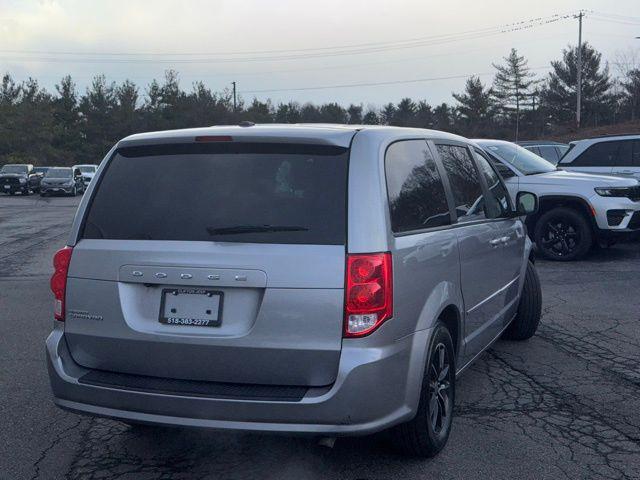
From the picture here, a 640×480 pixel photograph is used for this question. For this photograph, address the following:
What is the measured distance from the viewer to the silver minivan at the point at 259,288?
3611 millimetres

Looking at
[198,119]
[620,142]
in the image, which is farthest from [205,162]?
[198,119]

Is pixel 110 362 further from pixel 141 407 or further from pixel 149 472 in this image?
pixel 149 472

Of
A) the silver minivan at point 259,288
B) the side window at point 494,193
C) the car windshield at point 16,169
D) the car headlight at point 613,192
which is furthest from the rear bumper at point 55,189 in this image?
the silver minivan at point 259,288

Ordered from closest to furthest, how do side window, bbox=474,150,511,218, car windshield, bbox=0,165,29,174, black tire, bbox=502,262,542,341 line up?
side window, bbox=474,150,511,218 < black tire, bbox=502,262,542,341 < car windshield, bbox=0,165,29,174

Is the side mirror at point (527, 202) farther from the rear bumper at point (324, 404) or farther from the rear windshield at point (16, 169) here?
the rear windshield at point (16, 169)

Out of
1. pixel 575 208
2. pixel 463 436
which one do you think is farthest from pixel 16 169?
pixel 463 436

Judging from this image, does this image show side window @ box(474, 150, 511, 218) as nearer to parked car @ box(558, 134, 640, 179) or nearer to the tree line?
parked car @ box(558, 134, 640, 179)

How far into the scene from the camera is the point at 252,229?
377 cm

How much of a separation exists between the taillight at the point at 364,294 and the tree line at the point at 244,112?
61023 mm

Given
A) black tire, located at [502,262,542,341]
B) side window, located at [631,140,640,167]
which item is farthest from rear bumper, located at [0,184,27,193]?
black tire, located at [502,262,542,341]

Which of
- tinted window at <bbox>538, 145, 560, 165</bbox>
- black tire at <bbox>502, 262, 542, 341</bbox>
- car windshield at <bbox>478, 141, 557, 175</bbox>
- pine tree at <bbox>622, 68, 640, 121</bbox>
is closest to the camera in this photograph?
black tire at <bbox>502, 262, 542, 341</bbox>

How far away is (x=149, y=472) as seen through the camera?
13.8 feet

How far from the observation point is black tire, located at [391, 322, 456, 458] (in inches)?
162

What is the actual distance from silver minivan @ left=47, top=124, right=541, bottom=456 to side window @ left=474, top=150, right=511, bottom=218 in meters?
1.47
